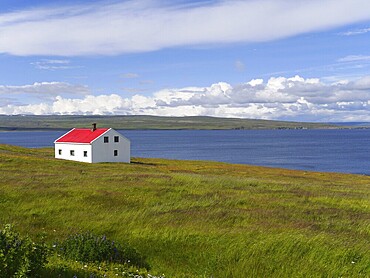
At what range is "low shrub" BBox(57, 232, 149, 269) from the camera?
13406mm

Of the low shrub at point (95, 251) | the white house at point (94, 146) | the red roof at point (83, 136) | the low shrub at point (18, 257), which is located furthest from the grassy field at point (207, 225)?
the red roof at point (83, 136)

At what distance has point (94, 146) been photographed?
77750 millimetres

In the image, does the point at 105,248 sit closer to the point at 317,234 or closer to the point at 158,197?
the point at 317,234

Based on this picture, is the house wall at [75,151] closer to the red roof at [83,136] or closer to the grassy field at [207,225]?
the red roof at [83,136]

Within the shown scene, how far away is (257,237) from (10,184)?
16891mm

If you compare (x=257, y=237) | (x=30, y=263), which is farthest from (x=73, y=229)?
(x=30, y=263)

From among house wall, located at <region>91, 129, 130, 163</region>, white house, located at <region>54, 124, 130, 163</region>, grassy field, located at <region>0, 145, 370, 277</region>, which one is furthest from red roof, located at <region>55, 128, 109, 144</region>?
grassy field, located at <region>0, 145, 370, 277</region>

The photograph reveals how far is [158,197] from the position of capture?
25156 mm

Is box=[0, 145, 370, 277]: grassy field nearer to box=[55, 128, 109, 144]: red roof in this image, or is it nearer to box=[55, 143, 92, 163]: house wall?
box=[55, 143, 92, 163]: house wall

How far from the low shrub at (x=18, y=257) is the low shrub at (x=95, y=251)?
347cm

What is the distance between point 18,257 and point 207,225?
9801 millimetres

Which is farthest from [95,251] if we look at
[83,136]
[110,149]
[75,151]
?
[83,136]

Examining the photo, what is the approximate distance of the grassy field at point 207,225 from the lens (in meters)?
14.4

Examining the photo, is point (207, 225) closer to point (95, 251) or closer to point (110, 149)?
point (95, 251)
